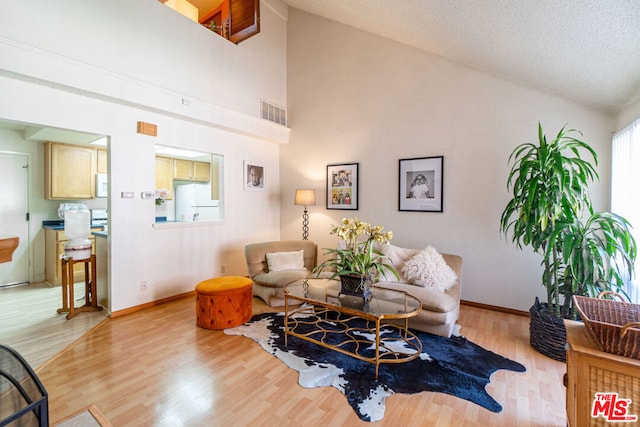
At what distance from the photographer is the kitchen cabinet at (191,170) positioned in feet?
18.1

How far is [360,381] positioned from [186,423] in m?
1.16

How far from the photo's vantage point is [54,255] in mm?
4418

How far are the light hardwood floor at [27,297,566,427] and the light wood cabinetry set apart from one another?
2.06 feet

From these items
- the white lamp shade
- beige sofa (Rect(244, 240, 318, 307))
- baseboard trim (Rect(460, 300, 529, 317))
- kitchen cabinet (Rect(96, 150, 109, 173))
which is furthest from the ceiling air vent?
baseboard trim (Rect(460, 300, 529, 317))

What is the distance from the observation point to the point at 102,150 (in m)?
4.97

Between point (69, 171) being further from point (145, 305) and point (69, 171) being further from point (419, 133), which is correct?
point (419, 133)

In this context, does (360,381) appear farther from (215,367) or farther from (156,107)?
(156,107)

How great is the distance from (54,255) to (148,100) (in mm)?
3112

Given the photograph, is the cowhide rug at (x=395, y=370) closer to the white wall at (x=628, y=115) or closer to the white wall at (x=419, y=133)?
the white wall at (x=419, y=133)

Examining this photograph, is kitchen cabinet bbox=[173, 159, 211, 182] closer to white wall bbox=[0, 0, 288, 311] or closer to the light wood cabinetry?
white wall bbox=[0, 0, 288, 311]

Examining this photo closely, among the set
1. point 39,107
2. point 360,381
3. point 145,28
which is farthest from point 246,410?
point 145,28

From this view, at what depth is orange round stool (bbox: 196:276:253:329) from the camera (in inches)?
115

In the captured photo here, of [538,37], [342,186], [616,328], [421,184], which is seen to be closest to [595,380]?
[616,328]

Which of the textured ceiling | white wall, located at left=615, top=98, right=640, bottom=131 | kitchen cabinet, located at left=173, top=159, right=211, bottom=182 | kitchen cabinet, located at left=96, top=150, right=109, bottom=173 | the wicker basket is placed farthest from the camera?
kitchen cabinet, located at left=173, top=159, right=211, bottom=182
